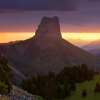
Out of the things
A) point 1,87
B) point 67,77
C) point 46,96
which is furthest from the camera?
point 67,77

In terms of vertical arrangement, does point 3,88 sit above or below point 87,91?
above

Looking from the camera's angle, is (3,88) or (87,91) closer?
(3,88)

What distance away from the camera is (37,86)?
9206 centimetres

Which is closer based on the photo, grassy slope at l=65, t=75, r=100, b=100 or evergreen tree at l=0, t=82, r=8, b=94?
evergreen tree at l=0, t=82, r=8, b=94

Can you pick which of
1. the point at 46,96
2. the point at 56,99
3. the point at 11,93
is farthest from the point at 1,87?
the point at 56,99

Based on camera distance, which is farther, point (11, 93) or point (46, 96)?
point (46, 96)

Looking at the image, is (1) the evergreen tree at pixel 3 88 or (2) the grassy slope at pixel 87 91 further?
(2) the grassy slope at pixel 87 91

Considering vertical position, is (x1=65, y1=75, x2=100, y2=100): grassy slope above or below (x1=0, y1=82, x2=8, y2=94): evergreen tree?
below

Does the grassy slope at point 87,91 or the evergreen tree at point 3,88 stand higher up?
the evergreen tree at point 3,88

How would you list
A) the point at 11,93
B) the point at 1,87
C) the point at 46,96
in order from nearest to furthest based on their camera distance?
the point at 1,87 → the point at 11,93 → the point at 46,96

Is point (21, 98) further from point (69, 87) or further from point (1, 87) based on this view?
point (69, 87)

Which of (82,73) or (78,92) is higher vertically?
(82,73)

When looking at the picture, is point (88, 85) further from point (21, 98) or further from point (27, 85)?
point (21, 98)

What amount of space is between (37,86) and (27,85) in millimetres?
3673
